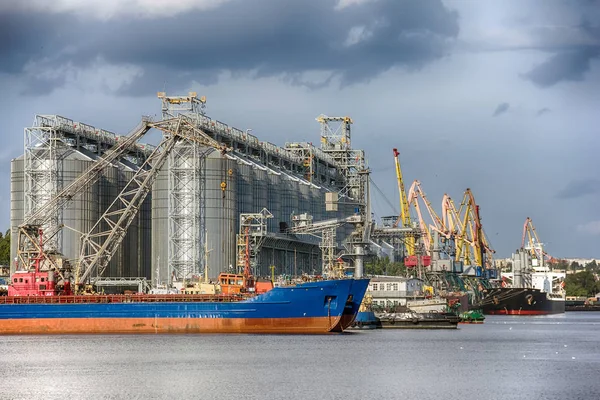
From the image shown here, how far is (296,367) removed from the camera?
82.6 metres

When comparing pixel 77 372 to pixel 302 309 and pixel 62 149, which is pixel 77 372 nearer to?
pixel 302 309

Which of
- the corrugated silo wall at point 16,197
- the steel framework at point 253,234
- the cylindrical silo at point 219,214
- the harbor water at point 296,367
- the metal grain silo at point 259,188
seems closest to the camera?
the harbor water at point 296,367

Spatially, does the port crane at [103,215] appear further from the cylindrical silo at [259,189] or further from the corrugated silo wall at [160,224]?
the cylindrical silo at [259,189]

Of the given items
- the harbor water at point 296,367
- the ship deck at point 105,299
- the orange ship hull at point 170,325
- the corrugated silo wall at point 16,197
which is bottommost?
the harbor water at point 296,367

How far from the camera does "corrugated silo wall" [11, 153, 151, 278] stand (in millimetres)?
157250

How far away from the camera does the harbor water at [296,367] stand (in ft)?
229

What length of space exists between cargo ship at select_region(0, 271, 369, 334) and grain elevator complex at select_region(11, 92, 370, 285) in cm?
1699

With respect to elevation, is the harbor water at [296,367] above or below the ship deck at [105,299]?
below

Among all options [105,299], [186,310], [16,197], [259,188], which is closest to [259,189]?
[259,188]

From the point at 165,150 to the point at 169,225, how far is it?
13.2 m

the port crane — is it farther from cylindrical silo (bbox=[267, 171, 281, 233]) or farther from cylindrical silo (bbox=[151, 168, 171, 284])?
cylindrical silo (bbox=[267, 171, 281, 233])

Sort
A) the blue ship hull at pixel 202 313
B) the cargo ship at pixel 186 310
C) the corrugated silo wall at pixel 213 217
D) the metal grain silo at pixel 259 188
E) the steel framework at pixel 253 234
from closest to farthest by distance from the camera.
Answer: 1. the blue ship hull at pixel 202 313
2. the cargo ship at pixel 186 310
3. the steel framework at pixel 253 234
4. the corrugated silo wall at pixel 213 217
5. the metal grain silo at pixel 259 188

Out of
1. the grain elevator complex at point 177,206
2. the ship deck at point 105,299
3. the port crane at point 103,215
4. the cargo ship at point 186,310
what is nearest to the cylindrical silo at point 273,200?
the grain elevator complex at point 177,206

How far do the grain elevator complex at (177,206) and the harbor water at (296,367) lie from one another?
106 feet
